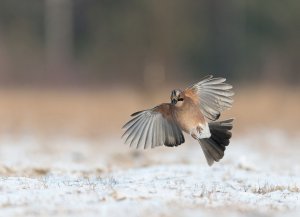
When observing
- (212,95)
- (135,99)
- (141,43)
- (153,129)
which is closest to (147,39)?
(141,43)

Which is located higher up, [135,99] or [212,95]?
[135,99]

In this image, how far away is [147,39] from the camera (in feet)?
127

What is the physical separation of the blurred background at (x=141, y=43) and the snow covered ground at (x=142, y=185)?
15364 millimetres

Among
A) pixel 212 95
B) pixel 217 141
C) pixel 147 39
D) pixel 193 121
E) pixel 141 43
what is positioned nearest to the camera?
pixel 193 121

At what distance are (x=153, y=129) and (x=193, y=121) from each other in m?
0.60

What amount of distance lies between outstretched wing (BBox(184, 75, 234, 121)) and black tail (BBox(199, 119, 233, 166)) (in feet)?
0.78

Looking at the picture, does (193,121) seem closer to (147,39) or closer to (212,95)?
(212,95)

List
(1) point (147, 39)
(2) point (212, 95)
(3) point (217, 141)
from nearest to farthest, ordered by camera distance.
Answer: (3) point (217, 141) < (2) point (212, 95) < (1) point (147, 39)

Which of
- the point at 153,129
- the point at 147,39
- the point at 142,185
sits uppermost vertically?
the point at 147,39

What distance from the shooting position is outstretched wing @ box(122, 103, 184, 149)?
906 centimetres

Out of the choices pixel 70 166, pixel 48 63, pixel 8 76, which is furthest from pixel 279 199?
pixel 48 63

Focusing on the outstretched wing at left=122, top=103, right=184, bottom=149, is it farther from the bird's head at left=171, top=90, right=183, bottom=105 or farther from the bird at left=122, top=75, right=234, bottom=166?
the bird's head at left=171, top=90, right=183, bottom=105

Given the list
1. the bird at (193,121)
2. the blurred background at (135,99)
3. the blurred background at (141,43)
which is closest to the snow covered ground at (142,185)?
the blurred background at (135,99)

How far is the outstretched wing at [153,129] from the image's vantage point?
9062 mm
